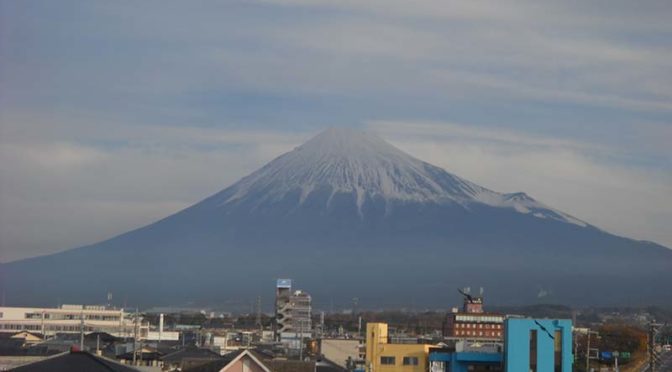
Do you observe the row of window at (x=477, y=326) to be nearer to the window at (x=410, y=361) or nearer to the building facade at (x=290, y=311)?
the building facade at (x=290, y=311)

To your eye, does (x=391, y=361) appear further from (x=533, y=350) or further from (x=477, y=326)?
(x=477, y=326)

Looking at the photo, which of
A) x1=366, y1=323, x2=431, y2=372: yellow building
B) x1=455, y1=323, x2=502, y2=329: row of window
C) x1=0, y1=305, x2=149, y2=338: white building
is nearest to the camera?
x1=366, y1=323, x2=431, y2=372: yellow building

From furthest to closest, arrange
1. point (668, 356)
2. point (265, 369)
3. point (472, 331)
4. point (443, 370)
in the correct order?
1. point (472, 331)
2. point (668, 356)
3. point (443, 370)
4. point (265, 369)

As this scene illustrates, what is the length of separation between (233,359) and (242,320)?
112341mm

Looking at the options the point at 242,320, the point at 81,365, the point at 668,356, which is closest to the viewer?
the point at 81,365

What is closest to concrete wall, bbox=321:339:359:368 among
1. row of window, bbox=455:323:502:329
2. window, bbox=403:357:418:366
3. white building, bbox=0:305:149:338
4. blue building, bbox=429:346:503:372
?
window, bbox=403:357:418:366

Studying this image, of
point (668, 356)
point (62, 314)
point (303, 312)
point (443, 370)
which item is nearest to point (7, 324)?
point (62, 314)

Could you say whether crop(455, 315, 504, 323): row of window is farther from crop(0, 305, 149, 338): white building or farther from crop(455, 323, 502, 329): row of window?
crop(0, 305, 149, 338): white building

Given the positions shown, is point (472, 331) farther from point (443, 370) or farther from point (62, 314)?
point (443, 370)

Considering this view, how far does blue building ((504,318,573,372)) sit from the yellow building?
4.11m

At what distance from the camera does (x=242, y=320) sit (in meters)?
146

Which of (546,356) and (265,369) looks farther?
(546,356)

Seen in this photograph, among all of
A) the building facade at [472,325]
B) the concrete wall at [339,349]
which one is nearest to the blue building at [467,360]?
the concrete wall at [339,349]

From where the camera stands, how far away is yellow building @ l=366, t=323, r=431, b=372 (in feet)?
152
